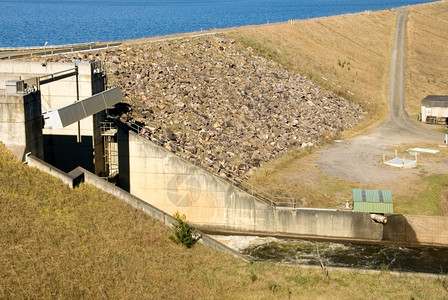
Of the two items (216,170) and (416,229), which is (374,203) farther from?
(216,170)

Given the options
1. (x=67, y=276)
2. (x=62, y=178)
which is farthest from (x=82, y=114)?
(x=67, y=276)

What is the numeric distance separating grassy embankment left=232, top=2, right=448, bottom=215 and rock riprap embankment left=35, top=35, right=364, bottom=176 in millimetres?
2730

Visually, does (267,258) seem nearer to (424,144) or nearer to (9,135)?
(9,135)

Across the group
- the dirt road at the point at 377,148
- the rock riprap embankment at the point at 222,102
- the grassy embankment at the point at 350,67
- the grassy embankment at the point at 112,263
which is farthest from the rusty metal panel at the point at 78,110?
the dirt road at the point at 377,148

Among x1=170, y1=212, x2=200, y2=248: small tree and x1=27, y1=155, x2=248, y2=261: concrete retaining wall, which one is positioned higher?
x1=27, y1=155, x2=248, y2=261: concrete retaining wall

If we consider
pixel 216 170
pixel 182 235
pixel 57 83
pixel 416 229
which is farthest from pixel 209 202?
pixel 416 229

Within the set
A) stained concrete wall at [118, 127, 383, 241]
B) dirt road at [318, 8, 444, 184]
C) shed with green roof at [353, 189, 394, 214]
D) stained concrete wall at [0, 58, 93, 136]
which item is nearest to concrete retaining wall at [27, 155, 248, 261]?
stained concrete wall at [0, 58, 93, 136]

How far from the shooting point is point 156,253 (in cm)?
3778

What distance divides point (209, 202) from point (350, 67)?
2250 inches

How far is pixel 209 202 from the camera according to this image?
157 feet

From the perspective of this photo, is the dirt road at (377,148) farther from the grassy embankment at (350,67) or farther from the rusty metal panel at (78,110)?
the rusty metal panel at (78,110)

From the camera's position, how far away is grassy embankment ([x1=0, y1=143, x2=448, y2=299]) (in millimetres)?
32781

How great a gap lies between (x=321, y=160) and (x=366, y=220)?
1512 cm

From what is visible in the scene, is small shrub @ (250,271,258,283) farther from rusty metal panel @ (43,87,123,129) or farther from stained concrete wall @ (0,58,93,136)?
stained concrete wall @ (0,58,93,136)
